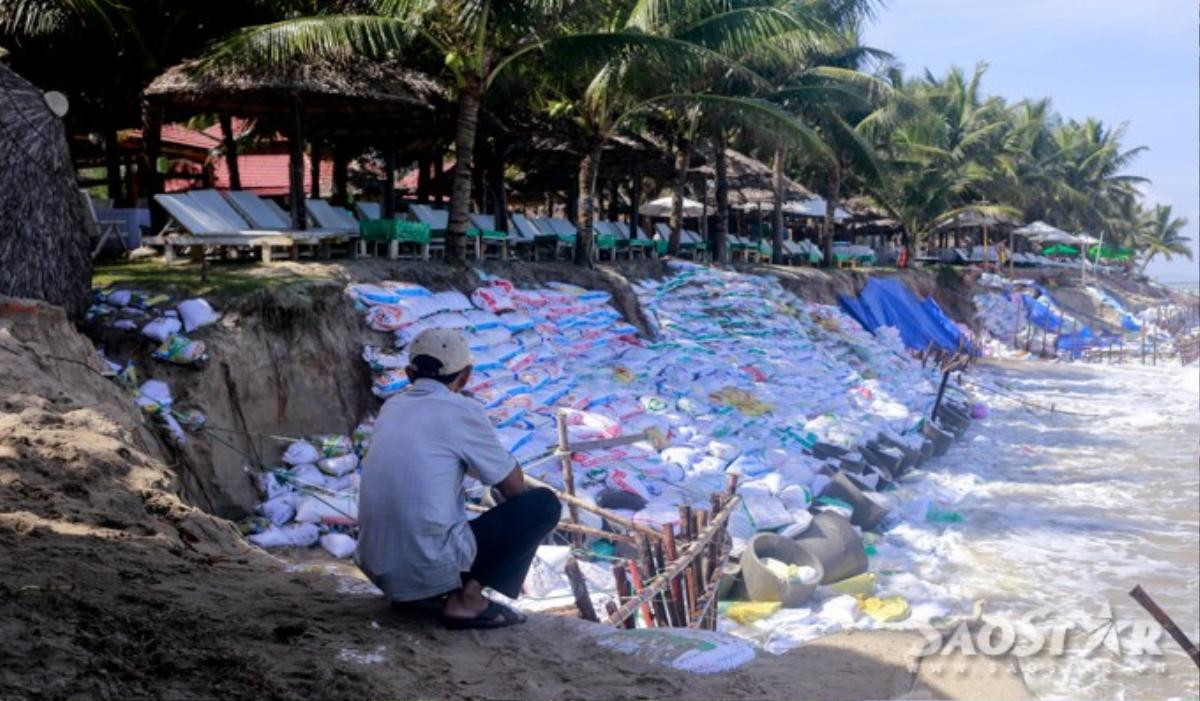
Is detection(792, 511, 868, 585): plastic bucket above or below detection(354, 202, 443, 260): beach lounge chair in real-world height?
below

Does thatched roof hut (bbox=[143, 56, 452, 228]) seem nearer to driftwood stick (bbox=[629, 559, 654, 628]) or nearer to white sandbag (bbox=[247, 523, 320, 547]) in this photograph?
white sandbag (bbox=[247, 523, 320, 547])

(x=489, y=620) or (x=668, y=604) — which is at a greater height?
(x=489, y=620)

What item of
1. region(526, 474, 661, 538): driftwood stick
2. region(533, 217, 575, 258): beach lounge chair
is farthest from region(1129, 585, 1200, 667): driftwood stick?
region(533, 217, 575, 258): beach lounge chair

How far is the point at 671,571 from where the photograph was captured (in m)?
4.82

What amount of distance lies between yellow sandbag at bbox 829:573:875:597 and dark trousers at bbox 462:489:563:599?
14.8ft

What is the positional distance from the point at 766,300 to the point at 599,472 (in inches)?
362

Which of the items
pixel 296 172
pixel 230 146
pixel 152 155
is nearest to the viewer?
pixel 296 172

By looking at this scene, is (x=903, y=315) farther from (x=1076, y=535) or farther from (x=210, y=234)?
(x=210, y=234)

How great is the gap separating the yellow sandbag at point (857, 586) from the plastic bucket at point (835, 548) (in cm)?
13

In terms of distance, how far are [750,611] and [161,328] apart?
4936mm

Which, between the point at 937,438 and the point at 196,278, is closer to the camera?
the point at 196,278

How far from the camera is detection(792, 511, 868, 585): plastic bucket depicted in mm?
7387

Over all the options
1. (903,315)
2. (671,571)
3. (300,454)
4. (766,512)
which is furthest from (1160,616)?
(903,315)

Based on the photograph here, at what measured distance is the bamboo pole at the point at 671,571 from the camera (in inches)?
171
